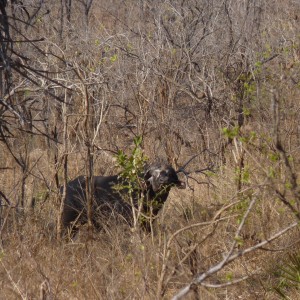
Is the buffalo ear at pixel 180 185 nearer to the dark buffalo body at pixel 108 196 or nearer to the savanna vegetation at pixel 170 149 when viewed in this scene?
the dark buffalo body at pixel 108 196

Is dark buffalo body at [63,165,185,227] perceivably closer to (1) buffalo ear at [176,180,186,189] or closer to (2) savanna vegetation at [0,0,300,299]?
(1) buffalo ear at [176,180,186,189]

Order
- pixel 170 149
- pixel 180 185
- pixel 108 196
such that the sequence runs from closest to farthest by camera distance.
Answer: pixel 180 185 → pixel 108 196 → pixel 170 149

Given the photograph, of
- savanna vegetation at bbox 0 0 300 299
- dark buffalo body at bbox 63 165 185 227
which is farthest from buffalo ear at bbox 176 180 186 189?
savanna vegetation at bbox 0 0 300 299

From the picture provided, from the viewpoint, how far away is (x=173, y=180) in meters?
8.36

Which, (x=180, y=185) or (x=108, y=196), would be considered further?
(x=108, y=196)

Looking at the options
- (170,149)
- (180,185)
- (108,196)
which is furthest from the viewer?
(170,149)

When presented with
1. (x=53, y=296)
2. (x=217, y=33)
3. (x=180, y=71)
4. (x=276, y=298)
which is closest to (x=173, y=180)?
(x=276, y=298)

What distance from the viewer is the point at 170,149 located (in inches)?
464

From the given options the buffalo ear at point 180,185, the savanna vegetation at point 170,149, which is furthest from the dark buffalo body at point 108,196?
the savanna vegetation at point 170,149

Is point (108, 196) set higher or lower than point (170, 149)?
lower

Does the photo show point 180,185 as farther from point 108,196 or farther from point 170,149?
point 170,149

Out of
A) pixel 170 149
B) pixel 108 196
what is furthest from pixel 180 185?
pixel 170 149

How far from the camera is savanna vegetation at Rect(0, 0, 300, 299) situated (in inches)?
208

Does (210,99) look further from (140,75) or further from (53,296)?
(53,296)
